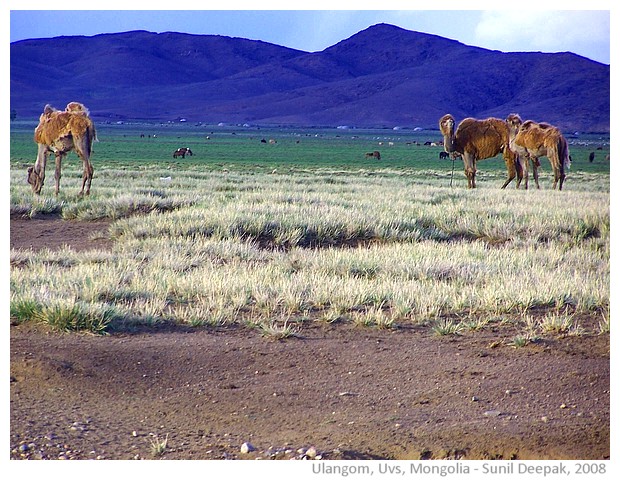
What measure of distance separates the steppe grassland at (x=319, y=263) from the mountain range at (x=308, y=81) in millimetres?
73537

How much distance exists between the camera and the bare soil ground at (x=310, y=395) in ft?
15.9

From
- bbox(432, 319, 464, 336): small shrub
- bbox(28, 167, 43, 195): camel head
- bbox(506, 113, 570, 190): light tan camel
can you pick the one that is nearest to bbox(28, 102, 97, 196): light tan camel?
bbox(28, 167, 43, 195): camel head

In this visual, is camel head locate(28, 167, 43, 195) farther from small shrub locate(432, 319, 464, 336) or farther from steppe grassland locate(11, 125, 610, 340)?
small shrub locate(432, 319, 464, 336)

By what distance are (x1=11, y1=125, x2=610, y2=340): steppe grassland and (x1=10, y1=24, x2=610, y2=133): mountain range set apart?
73537 mm

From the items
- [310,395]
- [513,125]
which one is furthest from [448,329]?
[513,125]

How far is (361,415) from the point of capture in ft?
17.4

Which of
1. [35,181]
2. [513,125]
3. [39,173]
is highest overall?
[513,125]

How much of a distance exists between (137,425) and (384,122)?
12304 centimetres

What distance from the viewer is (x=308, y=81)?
157 meters

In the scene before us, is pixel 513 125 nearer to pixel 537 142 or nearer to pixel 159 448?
pixel 537 142

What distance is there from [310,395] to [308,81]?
507 ft

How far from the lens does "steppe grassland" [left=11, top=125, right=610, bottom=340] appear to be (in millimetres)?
7637

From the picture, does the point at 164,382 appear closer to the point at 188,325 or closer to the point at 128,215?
the point at 188,325

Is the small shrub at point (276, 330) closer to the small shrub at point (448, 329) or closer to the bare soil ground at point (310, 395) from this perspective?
the bare soil ground at point (310, 395)
